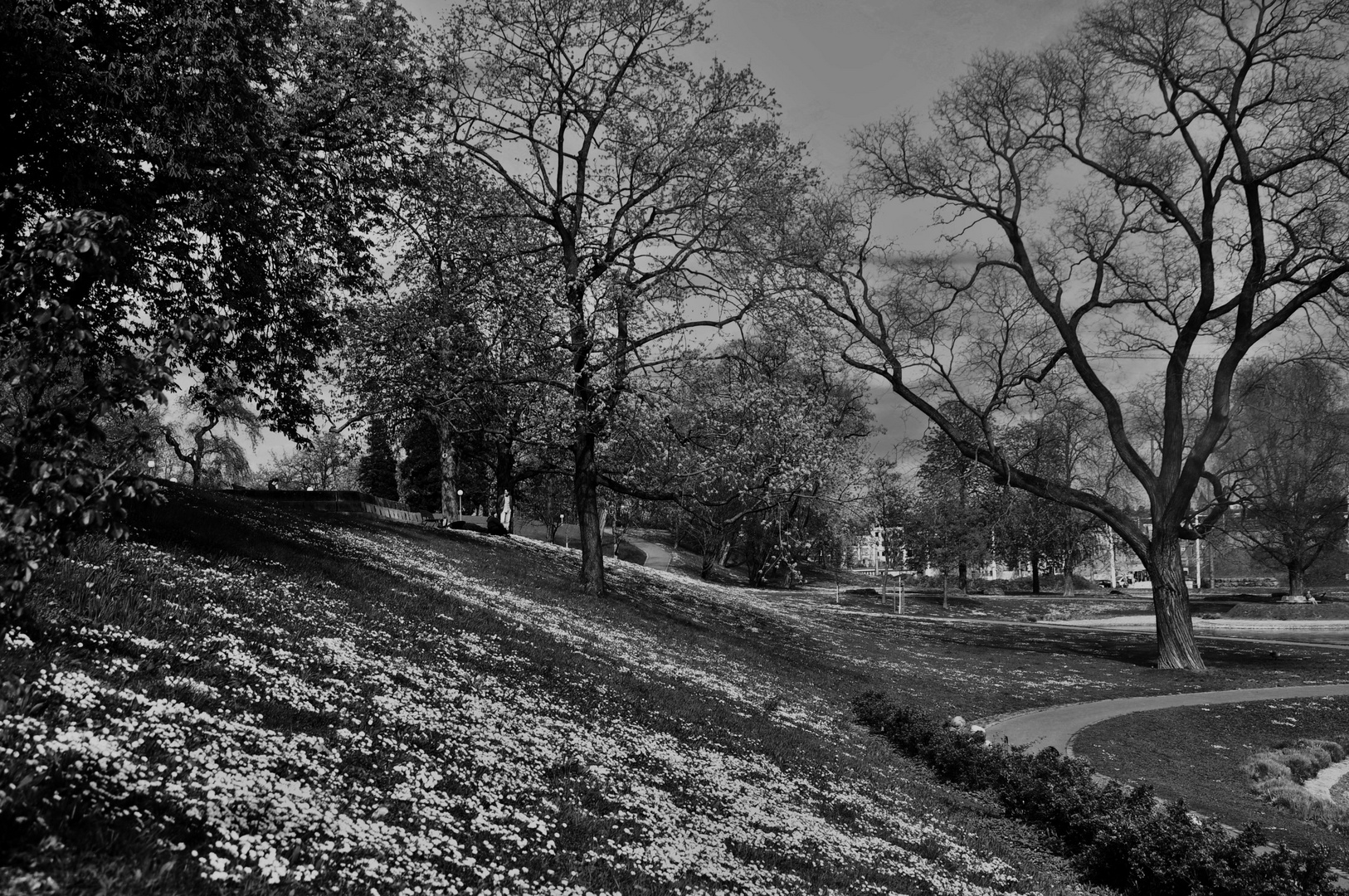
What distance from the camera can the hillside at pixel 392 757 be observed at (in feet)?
15.9

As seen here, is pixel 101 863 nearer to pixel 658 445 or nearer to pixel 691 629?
pixel 658 445

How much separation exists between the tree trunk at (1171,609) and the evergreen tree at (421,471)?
49.2 m

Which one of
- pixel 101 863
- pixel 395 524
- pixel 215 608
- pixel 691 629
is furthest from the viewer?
pixel 395 524

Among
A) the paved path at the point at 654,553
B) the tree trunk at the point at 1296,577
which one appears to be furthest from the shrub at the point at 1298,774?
the paved path at the point at 654,553

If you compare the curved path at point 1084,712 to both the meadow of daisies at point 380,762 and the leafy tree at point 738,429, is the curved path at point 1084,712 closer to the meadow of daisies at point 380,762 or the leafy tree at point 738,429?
the meadow of daisies at point 380,762

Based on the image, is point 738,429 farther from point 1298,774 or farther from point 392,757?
point 392,757

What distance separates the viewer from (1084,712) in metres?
22.5

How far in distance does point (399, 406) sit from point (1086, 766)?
21.5 m

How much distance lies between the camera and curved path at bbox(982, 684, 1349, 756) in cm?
1869

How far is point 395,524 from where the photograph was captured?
104 ft

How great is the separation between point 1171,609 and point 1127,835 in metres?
24.7

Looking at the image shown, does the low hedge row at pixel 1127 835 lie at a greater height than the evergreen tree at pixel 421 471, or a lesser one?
lesser

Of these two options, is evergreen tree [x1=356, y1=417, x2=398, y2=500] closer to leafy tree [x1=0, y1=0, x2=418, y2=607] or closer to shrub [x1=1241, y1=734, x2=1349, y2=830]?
leafy tree [x1=0, y1=0, x2=418, y2=607]

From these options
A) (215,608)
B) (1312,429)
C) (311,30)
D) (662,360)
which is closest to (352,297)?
(311,30)
